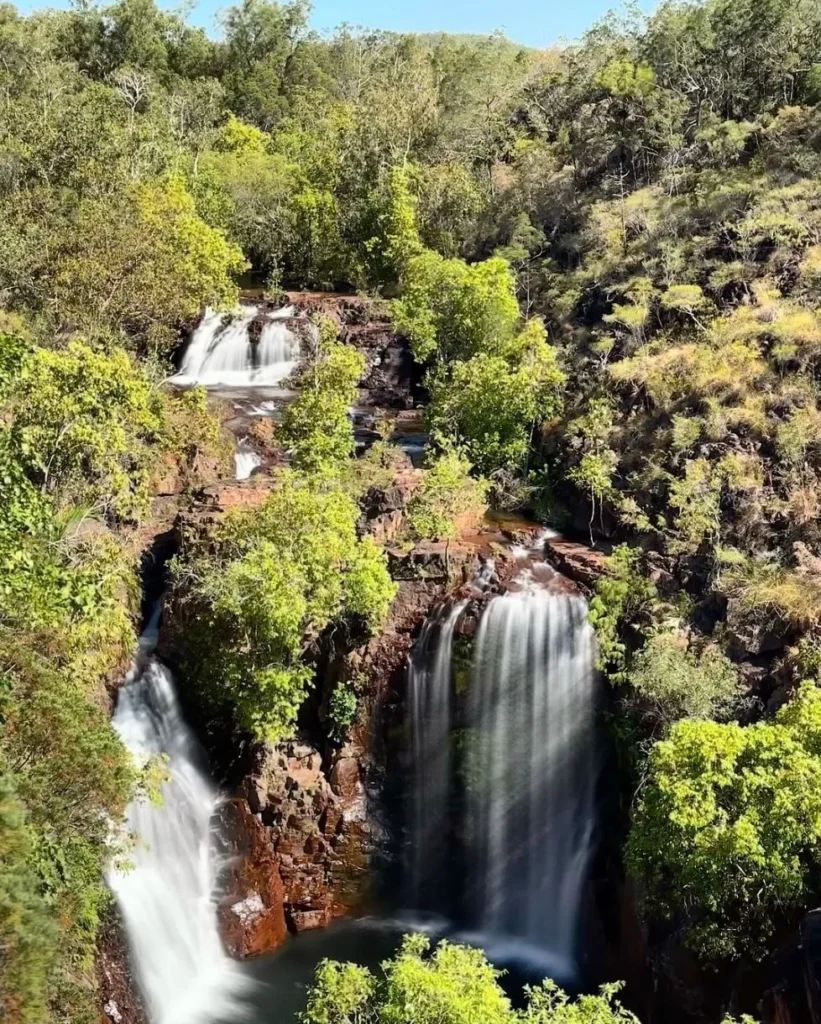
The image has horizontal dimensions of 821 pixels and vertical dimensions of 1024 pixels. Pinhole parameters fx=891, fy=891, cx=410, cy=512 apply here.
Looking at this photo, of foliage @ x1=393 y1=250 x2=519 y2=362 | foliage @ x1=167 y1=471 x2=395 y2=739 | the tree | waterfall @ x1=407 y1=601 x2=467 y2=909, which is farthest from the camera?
foliage @ x1=393 y1=250 x2=519 y2=362

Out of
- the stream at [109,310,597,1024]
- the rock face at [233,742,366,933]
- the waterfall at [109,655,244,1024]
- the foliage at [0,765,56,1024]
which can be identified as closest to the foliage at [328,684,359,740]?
the rock face at [233,742,366,933]

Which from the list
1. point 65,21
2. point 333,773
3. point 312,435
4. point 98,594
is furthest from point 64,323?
point 65,21

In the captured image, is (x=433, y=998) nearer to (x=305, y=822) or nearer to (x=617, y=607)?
(x=305, y=822)

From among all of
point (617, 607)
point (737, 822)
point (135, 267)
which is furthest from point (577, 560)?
point (135, 267)

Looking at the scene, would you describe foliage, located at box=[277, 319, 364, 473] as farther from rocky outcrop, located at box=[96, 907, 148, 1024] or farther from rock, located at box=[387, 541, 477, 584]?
rocky outcrop, located at box=[96, 907, 148, 1024]

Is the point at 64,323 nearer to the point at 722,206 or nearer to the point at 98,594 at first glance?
the point at 98,594

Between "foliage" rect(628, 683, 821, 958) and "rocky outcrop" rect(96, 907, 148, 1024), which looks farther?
"rocky outcrop" rect(96, 907, 148, 1024)
